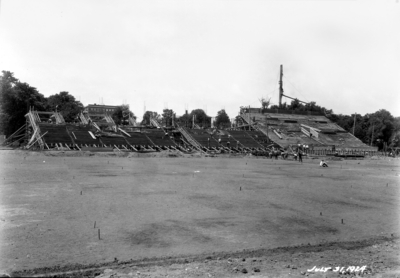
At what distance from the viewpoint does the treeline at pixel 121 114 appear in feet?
181

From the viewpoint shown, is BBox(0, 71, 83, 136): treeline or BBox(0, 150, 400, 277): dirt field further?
BBox(0, 71, 83, 136): treeline

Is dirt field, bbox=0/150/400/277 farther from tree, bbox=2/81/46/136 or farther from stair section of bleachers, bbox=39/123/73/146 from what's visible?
tree, bbox=2/81/46/136

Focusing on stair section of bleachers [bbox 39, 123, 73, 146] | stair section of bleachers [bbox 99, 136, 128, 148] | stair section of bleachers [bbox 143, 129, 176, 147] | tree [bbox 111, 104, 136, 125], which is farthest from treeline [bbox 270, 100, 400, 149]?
stair section of bleachers [bbox 39, 123, 73, 146]

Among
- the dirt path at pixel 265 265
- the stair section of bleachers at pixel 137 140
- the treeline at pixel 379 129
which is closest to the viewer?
the dirt path at pixel 265 265

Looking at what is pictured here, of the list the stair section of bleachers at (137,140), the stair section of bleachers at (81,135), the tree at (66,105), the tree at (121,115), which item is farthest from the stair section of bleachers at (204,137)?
the tree at (66,105)

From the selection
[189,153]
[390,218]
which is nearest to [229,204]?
[390,218]

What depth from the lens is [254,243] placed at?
7609 millimetres

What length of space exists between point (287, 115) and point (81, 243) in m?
75.3

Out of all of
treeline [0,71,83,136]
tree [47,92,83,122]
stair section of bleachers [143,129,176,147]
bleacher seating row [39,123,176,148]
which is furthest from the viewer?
tree [47,92,83,122]

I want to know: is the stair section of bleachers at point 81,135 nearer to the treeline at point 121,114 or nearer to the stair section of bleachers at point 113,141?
the stair section of bleachers at point 113,141

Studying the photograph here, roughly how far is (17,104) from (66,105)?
48.0ft

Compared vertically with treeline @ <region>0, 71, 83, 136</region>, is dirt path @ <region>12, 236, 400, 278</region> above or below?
below

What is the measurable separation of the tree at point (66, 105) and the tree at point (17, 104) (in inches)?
267

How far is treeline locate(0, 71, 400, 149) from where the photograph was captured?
181 feet
